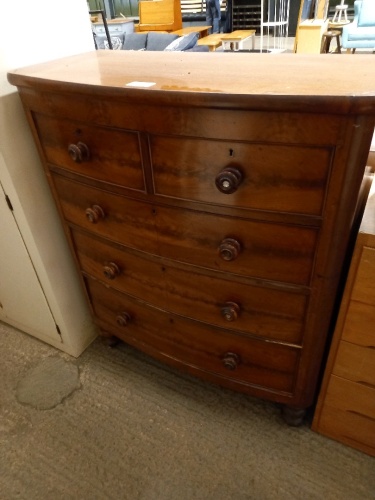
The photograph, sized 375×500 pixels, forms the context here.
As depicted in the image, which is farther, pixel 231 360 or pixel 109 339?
pixel 109 339

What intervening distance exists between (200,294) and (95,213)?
1.15ft

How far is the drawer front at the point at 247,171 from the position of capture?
2.12ft

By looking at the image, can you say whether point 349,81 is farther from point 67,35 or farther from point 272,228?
point 67,35

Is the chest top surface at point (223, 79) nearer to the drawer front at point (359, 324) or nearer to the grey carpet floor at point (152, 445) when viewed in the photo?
the drawer front at point (359, 324)

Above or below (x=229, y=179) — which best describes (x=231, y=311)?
below

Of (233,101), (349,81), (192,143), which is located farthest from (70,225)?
(349,81)

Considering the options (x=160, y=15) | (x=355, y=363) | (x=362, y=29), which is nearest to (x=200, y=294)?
(x=355, y=363)

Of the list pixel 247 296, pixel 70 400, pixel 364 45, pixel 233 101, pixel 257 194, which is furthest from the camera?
pixel 364 45

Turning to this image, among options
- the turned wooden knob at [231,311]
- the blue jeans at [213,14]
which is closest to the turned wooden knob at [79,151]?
the turned wooden knob at [231,311]

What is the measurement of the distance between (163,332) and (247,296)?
36cm

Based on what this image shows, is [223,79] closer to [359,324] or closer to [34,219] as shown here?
[359,324]

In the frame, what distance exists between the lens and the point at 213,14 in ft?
20.7

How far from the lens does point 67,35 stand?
107cm

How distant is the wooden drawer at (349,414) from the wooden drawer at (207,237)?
1.24 ft
